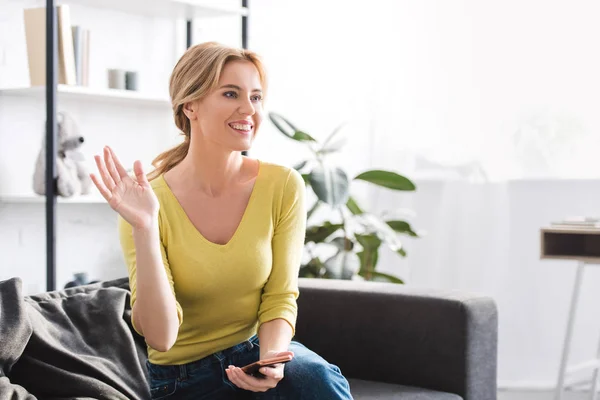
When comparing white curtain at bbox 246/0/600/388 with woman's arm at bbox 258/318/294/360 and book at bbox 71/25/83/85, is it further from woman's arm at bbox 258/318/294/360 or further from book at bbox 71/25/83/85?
woman's arm at bbox 258/318/294/360

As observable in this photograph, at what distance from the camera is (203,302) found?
170 cm

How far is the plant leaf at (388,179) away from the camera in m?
3.19

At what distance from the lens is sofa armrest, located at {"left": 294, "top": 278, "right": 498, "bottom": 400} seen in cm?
208

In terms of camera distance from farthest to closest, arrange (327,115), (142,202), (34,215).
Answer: (327,115) → (34,215) → (142,202)

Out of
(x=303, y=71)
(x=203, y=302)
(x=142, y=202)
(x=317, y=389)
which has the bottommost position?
(x=317, y=389)

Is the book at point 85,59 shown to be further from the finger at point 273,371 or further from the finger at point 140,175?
the finger at point 273,371

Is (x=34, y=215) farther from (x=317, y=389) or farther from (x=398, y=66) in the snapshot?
(x=317, y=389)

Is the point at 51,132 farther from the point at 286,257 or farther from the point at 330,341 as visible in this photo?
the point at 286,257

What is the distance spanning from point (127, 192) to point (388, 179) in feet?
5.96

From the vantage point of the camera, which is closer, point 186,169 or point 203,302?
point 203,302

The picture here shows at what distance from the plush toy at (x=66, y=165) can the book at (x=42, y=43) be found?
6.6 inches

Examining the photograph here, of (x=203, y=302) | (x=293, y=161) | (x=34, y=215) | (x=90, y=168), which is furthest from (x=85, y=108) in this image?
(x=203, y=302)

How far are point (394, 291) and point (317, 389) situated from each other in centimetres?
68

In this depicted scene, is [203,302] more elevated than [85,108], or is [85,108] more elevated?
[85,108]
